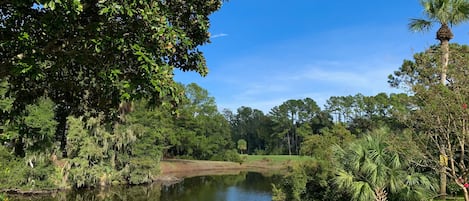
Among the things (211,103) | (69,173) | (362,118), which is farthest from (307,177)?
(362,118)

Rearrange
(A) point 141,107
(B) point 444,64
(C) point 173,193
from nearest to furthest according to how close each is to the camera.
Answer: (B) point 444,64 < (C) point 173,193 < (A) point 141,107

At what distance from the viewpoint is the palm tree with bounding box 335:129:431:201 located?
12555 millimetres

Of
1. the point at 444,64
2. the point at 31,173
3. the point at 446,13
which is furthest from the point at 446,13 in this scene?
the point at 31,173

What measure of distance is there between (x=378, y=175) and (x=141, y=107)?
2730 cm

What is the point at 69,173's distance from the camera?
28016 mm

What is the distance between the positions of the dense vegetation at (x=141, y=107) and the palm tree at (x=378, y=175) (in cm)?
4

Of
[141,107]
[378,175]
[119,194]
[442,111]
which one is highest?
[141,107]

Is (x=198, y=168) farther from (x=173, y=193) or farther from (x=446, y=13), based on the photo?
(x=446, y=13)

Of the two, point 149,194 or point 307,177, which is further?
point 149,194

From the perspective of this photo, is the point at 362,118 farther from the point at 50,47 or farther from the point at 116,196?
the point at 50,47

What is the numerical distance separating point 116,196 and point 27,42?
2584 cm

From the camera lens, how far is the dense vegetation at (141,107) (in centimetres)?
429

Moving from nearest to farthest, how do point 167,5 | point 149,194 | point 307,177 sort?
point 167,5 < point 307,177 < point 149,194

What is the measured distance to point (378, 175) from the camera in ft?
41.2
